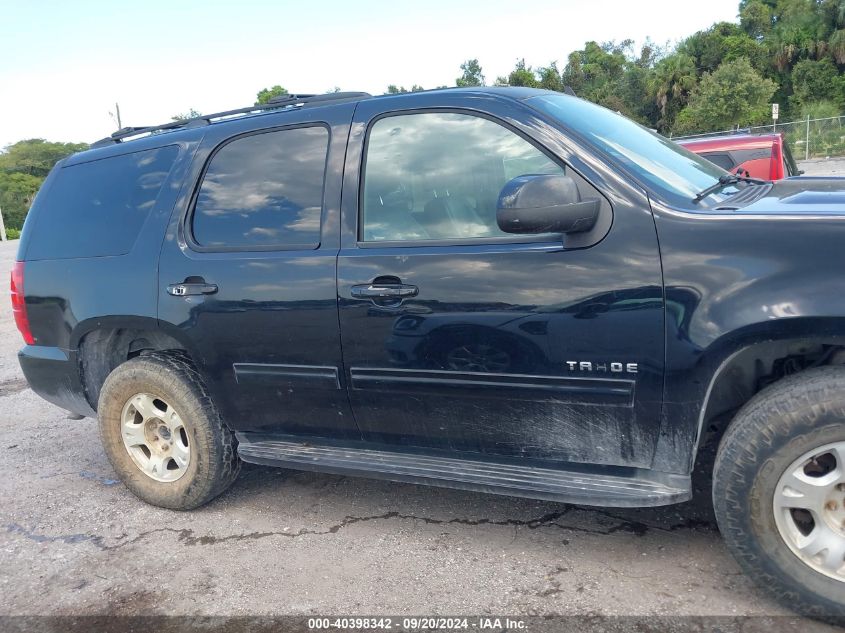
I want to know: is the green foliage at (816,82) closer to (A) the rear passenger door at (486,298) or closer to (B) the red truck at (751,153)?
(B) the red truck at (751,153)

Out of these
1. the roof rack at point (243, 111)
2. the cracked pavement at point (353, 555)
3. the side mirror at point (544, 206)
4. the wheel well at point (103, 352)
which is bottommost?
the cracked pavement at point (353, 555)

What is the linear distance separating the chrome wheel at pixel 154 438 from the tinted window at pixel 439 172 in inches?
62.0

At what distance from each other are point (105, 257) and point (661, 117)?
4726 cm

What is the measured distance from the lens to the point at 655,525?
3.29 metres

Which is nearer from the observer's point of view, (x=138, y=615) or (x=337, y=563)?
→ (x=138, y=615)

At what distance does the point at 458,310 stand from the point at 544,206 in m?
0.55

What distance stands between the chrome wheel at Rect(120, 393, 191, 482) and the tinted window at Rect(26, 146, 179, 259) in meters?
0.83

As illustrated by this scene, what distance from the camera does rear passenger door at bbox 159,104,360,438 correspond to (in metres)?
3.26

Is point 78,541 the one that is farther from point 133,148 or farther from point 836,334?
point 836,334

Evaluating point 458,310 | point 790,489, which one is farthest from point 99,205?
point 790,489

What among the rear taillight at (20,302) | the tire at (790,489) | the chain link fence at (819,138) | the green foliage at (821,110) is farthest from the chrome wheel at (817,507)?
the green foliage at (821,110)

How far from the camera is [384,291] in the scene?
3.03 m

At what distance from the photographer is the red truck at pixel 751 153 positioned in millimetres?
8031

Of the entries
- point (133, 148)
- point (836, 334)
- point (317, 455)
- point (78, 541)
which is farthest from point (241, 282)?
point (836, 334)
